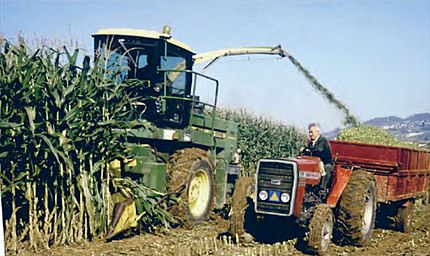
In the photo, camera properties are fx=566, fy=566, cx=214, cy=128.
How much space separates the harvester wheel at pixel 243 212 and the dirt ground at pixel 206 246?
0.18m

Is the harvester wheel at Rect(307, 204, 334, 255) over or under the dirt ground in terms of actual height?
over

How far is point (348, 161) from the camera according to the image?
9977mm

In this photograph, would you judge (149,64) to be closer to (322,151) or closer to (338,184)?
(322,151)

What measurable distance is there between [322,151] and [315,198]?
0.74m

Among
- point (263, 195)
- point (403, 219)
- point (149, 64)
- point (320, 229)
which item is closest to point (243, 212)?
point (263, 195)

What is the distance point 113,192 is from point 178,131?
1.91 meters

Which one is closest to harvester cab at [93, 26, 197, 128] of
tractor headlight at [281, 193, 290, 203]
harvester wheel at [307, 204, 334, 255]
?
tractor headlight at [281, 193, 290, 203]

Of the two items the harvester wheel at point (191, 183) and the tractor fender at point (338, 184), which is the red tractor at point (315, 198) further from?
the harvester wheel at point (191, 183)

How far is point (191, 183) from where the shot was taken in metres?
9.87

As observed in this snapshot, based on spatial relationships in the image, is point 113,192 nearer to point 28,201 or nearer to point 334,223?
point 28,201

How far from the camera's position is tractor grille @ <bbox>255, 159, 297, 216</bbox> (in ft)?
27.0

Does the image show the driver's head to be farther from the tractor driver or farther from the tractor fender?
the tractor fender

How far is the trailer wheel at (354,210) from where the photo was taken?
8461 mm

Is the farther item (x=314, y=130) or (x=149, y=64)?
(x=149, y=64)
